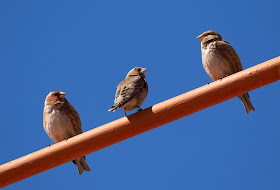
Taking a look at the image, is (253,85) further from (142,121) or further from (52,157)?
(52,157)

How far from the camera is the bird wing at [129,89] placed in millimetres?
6160

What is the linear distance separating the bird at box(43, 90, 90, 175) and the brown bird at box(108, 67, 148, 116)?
5.11ft

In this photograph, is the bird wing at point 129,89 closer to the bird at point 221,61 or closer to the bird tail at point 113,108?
the bird tail at point 113,108

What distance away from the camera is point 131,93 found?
6305mm

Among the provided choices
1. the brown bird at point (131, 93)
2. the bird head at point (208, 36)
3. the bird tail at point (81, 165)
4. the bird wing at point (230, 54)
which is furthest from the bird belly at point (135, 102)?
the bird tail at point (81, 165)

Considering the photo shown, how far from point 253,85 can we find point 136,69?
2759 millimetres

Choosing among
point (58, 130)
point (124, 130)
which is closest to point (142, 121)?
point (124, 130)

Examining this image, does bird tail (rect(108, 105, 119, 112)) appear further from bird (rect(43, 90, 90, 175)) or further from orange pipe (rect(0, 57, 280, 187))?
bird (rect(43, 90, 90, 175))

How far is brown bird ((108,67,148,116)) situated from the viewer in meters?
6.15

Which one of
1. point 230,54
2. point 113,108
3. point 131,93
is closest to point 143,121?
point 113,108

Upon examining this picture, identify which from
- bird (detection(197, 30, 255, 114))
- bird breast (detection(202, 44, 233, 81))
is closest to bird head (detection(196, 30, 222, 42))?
bird (detection(197, 30, 255, 114))

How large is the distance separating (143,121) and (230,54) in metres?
2.53

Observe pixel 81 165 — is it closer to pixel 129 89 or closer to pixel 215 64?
pixel 129 89

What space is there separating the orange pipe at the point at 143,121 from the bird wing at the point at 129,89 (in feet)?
2.34
